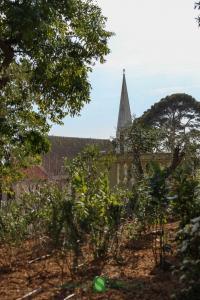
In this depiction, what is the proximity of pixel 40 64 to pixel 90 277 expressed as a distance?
10.3 feet

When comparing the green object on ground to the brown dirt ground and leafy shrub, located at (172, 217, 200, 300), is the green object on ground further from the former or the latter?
leafy shrub, located at (172, 217, 200, 300)

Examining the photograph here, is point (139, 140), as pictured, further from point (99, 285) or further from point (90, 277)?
point (99, 285)

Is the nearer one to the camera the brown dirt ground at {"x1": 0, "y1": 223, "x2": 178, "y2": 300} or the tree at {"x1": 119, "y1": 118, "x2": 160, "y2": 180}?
the brown dirt ground at {"x1": 0, "y1": 223, "x2": 178, "y2": 300}

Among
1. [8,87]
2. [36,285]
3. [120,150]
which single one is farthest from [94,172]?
[120,150]

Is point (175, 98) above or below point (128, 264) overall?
above

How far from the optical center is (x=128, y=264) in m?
6.51

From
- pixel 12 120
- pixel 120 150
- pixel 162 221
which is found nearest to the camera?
pixel 162 221

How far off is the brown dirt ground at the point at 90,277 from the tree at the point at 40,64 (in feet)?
6.46

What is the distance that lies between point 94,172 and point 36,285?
3089 millimetres

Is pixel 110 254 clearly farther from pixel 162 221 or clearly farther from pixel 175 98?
pixel 175 98

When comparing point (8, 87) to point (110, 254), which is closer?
point (110, 254)

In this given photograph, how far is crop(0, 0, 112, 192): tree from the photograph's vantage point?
627 cm

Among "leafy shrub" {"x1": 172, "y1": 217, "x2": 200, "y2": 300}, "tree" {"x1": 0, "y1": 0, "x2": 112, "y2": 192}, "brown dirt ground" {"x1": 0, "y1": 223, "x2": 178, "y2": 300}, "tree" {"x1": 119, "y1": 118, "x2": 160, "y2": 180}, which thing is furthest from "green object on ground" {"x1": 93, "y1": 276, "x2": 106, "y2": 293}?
"tree" {"x1": 119, "y1": 118, "x2": 160, "y2": 180}

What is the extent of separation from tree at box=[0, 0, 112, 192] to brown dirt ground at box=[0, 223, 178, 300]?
1.97 m
